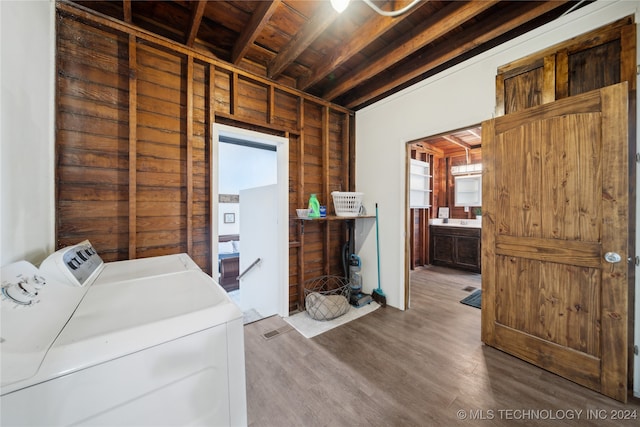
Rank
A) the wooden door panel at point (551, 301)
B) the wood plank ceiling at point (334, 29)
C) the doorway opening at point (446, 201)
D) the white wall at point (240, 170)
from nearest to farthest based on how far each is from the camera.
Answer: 1. the wooden door panel at point (551, 301)
2. the wood plank ceiling at point (334, 29)
3. the doorway opening at point (446, 201)
4. the white wall at point (240, 170)

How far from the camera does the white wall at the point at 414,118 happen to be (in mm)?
1854

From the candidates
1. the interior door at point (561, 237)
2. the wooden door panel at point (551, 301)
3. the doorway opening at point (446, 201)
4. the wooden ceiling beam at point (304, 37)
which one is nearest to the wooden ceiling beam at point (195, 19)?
the wooden ceiling beam at point (304, 37)

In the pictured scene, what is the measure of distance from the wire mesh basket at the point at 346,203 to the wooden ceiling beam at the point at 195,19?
6.77 feet

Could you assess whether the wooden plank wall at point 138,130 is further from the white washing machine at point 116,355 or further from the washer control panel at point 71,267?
the white washing machine at point 116,355

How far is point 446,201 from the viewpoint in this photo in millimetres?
5770

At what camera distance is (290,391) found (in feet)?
5.65

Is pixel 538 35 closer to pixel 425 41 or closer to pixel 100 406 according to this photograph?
pixel 425 41

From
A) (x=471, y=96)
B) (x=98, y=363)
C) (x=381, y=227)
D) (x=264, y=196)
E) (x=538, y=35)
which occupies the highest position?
(x=538, y=35)

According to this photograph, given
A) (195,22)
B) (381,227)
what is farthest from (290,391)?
(195,22)

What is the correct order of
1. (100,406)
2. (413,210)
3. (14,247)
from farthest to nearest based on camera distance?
(413,210) < (14,247) < (100,406)

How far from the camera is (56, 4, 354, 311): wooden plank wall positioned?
5.88ft

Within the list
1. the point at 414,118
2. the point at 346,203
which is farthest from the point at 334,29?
the point at 346,203

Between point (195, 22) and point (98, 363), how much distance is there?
2.41 m

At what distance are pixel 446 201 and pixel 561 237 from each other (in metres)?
4.15
